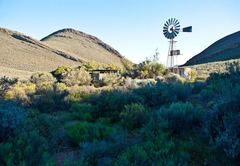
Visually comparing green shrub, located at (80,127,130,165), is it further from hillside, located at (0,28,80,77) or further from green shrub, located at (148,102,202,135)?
hillside, located at (0,28,80,77)

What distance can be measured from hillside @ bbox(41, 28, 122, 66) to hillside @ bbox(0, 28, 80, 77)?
5483mm

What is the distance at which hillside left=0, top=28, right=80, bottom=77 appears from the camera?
3589cm

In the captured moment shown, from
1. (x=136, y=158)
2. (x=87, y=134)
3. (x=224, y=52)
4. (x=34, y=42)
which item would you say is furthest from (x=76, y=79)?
(x=34, y=42)

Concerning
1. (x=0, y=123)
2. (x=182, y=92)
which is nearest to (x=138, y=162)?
(x=0, y=123)

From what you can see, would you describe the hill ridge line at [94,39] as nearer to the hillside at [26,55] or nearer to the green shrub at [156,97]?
the hillside at [26,55]

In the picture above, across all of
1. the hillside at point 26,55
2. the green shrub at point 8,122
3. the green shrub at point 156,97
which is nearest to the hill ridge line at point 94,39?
the hillside at point 26,55

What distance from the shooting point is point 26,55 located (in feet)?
134

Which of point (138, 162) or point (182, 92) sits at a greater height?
point (182, 92)

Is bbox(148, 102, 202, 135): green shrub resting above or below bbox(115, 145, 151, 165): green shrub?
above

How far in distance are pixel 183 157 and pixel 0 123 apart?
12.3 ft

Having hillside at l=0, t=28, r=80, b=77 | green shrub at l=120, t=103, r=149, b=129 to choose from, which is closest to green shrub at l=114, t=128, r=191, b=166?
green shrub at l=120, t=103, r=149, b=129

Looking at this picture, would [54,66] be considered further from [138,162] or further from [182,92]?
[138,162]

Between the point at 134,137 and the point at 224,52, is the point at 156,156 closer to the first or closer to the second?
the point at 134,137

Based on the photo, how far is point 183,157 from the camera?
262cm
